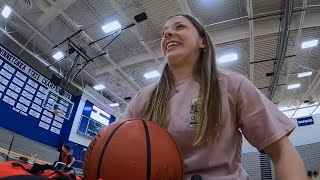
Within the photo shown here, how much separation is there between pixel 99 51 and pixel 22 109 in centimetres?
291

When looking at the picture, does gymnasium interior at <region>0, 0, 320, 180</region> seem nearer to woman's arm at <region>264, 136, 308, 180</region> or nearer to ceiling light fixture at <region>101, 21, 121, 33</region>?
ceiling light fixture at <region>101, 21, 121, 33</region>

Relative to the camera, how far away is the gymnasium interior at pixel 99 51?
673cm

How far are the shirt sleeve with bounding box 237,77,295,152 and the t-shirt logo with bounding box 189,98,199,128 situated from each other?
0.17 m

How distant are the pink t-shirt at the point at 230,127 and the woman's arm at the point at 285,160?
0.09 feet

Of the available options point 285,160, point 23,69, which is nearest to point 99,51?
point 23,69

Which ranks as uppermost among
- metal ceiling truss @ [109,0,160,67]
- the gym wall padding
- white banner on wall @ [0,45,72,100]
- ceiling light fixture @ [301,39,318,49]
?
ceiling light fixture @ [301,39,318,49]

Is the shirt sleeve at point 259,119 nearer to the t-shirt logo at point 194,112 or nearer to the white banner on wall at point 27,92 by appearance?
the t-shirt logo at point 194,112

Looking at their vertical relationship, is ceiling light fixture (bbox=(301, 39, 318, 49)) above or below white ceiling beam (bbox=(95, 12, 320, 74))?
above

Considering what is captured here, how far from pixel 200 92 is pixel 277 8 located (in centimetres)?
661

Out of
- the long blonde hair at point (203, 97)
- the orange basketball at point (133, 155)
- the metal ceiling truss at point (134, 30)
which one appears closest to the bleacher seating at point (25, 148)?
the metal ceiling truss at point (134, 30)

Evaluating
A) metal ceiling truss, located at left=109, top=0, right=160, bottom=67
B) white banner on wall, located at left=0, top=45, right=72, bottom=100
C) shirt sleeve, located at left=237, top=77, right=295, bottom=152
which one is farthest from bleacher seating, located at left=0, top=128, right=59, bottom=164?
shirt sleeve, located at left=237, top=77, right=295, bottom=152

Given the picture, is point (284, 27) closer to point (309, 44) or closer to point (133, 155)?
point (309, 44)

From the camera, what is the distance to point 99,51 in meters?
8.54

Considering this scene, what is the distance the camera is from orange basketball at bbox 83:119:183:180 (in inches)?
34.3
